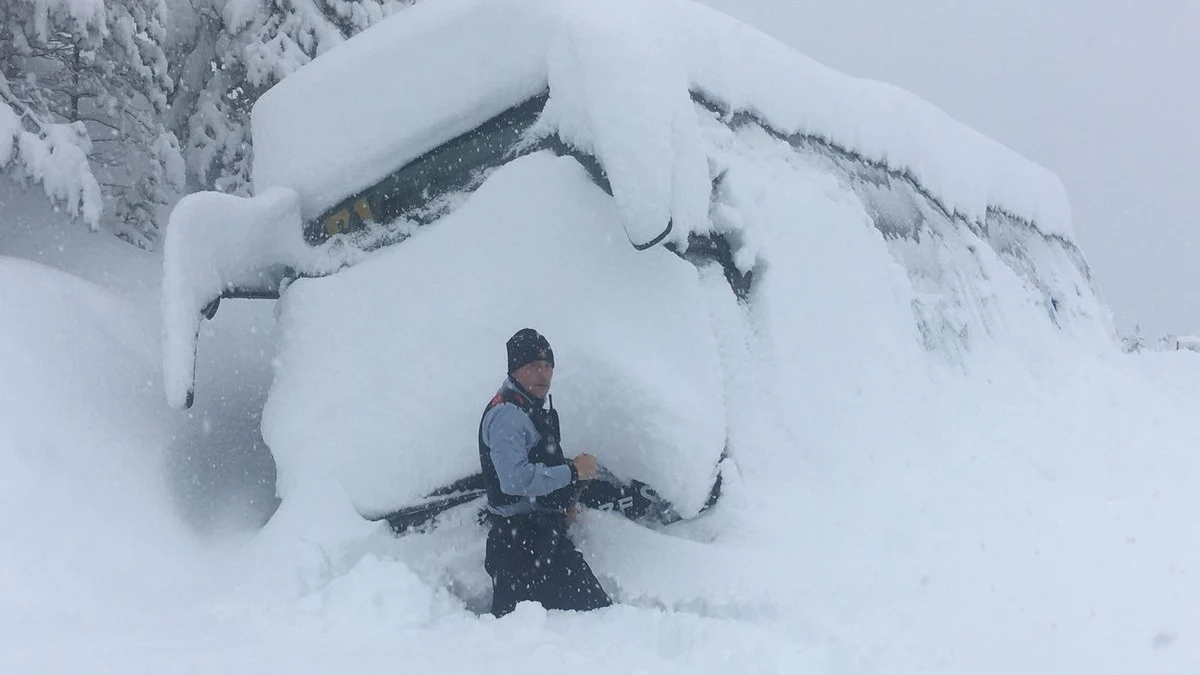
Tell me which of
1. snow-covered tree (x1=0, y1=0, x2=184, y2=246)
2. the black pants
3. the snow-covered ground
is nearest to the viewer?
the snow-covered ground

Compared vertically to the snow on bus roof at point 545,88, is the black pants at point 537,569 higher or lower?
lower

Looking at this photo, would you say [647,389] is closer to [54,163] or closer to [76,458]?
[76,458]

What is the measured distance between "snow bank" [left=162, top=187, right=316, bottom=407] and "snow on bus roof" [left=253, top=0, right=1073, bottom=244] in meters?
0.19

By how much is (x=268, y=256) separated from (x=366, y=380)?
0.91 m

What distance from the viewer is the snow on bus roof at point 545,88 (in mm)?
3762

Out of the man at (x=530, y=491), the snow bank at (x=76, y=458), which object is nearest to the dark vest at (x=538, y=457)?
the man at (x=530, y=491)

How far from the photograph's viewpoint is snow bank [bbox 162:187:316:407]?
4281 mm

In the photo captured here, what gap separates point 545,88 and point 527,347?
116cm

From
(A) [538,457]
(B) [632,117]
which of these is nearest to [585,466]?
(A) [538,457]

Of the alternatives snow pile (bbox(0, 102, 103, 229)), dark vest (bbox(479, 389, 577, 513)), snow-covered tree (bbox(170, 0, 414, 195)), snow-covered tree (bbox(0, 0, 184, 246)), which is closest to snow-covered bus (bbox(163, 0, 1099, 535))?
dark vest (bbox(479, 389, 577, 513))

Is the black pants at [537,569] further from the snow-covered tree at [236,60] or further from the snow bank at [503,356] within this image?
the snow-covered tree at [236,60]

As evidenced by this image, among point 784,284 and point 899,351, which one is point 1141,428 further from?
point 784,284

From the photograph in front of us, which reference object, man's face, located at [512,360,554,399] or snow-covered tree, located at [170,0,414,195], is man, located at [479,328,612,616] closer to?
man's face, located at [512,360,554,399]

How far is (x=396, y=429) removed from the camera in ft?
13.5
